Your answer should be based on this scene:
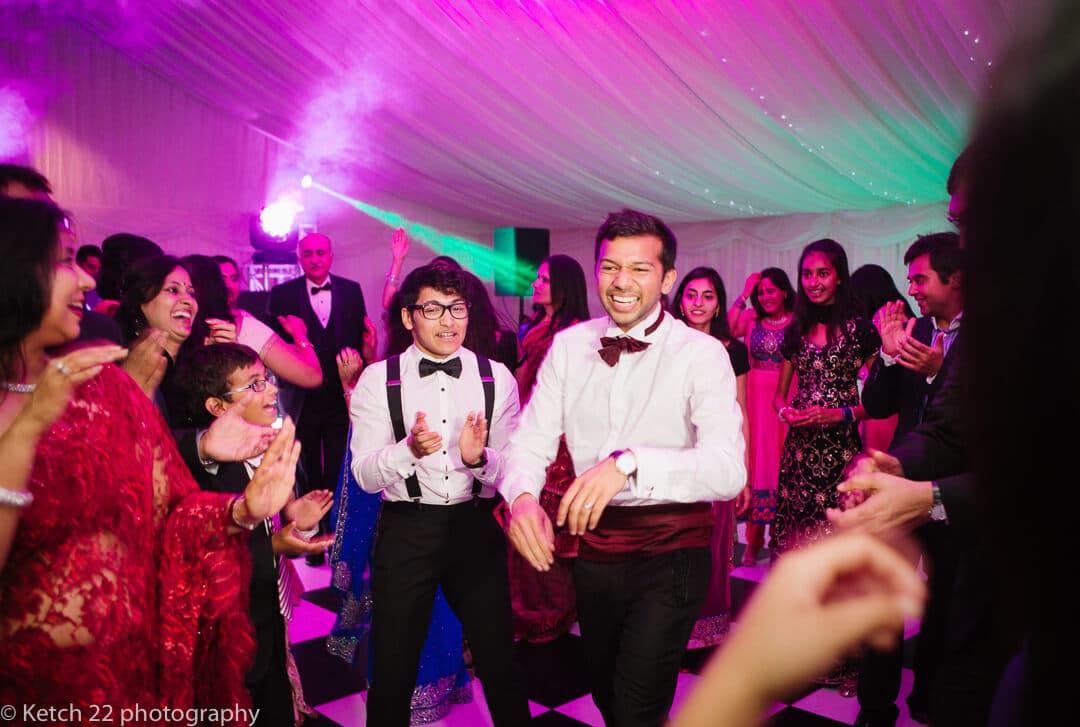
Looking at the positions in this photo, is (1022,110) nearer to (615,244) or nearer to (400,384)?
(615,244)

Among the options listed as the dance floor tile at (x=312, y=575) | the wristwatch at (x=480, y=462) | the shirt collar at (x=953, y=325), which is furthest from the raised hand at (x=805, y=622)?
the dance floor tile at (x=312, y=575)

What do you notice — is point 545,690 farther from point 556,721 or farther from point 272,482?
point 272,482

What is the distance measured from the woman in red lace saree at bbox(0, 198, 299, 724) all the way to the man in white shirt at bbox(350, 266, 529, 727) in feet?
2.06

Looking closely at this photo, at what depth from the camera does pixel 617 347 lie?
2025 millimetres

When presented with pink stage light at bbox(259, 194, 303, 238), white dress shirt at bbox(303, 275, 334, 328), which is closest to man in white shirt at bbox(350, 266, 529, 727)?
white dress shirt at bbox(303, 275, 334, 328)

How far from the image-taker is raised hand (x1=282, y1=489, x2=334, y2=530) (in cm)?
181

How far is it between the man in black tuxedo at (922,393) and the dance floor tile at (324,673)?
5.89ft

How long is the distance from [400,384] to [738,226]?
25.5 ft

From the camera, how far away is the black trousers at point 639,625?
1.83 m

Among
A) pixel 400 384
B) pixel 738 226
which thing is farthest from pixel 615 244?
pixel 738 226

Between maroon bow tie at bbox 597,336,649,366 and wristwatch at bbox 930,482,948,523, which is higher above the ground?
maroon bow tie at bbox 597,336,649,366

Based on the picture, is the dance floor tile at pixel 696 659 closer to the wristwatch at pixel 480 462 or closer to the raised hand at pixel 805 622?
the wristwatch at pixel 480 462

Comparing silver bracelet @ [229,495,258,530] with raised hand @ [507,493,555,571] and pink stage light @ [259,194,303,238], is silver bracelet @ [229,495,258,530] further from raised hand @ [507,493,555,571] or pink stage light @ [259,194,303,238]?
pink stage light @ [259,194,303,238]

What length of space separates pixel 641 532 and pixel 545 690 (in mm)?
1261
